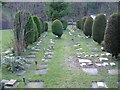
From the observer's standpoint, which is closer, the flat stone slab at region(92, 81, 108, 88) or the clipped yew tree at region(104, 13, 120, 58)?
the flat stone slab at region(92, 81, 108, 88)

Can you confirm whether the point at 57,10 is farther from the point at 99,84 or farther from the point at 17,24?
the point at 99,84

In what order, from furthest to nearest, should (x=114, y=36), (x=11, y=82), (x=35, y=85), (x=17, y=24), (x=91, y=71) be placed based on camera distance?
(x=17, y=24) → (x=114, y=36) → (x=91, y=71) → (x=11, y=82) → (x=35, y=85)

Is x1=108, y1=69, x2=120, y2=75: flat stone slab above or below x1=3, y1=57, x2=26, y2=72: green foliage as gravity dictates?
below

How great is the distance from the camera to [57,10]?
84.8 feet

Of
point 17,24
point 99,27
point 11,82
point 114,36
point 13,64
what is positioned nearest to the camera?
point 11,82

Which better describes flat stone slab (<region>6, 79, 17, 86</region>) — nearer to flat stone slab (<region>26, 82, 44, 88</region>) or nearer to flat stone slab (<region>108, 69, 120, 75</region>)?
flat stone slab (<region>26, 82, 44, 88</region>)

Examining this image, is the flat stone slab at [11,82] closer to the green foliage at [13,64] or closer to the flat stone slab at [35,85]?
the flat stone slab at [35,85]

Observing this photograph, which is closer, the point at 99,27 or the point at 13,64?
the point at 13,64

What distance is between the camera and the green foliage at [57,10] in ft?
83.7

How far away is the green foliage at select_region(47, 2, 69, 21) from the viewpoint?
1004 inches

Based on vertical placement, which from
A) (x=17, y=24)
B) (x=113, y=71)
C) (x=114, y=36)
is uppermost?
(x=17, y=24)

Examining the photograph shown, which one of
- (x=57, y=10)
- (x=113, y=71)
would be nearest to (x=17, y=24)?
(x=113, y=71)

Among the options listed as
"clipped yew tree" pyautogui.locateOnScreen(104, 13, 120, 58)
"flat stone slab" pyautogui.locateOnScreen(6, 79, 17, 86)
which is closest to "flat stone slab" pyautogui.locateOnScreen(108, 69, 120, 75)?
"clipped yew tree" pyautogui.locateOnScreen(104, 13, 120, 58)

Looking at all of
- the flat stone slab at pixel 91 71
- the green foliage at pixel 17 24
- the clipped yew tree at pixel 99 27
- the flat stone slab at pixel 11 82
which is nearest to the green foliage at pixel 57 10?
the clipped yew tree at pixel 99 27
